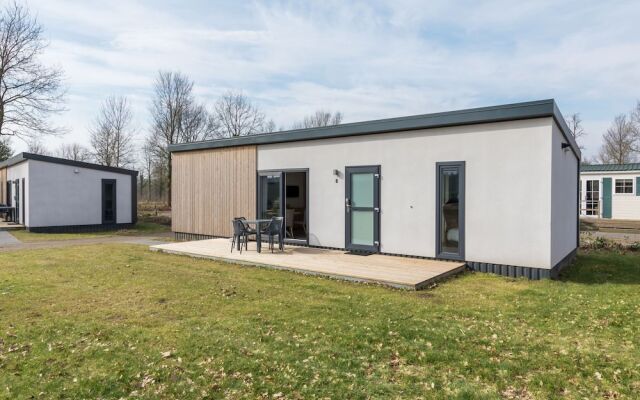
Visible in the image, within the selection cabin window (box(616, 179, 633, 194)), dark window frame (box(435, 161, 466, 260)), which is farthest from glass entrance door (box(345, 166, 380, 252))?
cabin window (box(616, 179, 633, 194))

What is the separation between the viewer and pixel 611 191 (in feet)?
64.2

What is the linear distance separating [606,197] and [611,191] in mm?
354

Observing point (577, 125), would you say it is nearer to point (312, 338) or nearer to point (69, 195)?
point (69, 195)

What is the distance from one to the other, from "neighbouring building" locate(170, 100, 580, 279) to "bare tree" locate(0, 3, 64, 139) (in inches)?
611

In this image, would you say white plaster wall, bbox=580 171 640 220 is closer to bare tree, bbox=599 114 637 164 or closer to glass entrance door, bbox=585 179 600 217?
glass entrance door, bbox=585 179 600 217

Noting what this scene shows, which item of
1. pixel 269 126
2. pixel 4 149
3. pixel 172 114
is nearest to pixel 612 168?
pixel 269 126

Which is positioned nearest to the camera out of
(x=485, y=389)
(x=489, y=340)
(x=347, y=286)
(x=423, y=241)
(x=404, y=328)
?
(x=485, y=389)

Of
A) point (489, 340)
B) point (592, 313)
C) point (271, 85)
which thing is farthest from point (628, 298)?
point (271, 85)

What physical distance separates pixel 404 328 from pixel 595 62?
1045 centimetres

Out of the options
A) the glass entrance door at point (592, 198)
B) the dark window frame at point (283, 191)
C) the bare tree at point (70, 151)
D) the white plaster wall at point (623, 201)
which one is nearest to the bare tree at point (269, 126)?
the bare tree at point (70, 151)

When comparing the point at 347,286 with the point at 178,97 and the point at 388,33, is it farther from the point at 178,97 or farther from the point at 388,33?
the point at 178,97

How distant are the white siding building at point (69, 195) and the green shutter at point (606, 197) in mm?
21850

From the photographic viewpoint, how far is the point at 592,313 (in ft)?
14.9

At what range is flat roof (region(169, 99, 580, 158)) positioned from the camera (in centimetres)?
627
